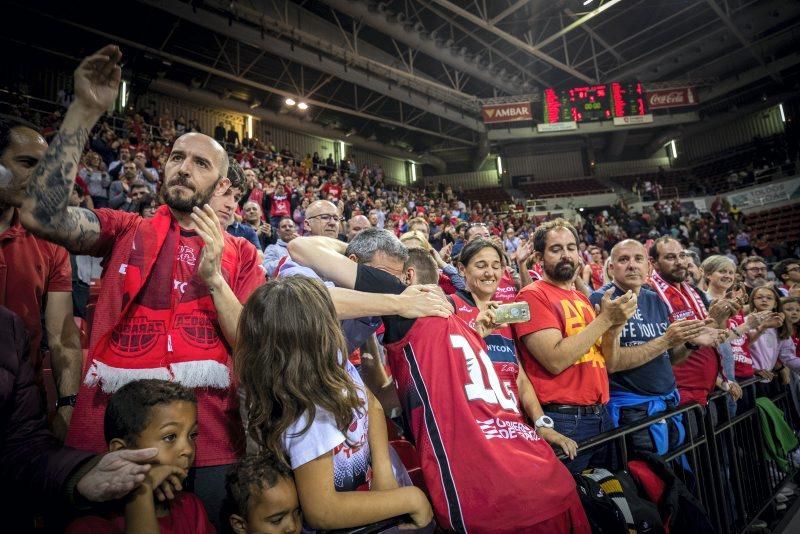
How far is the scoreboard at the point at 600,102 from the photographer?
19.1 meters

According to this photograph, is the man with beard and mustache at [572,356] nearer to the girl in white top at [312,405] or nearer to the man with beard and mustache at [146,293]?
the girl in white top at [312,405]

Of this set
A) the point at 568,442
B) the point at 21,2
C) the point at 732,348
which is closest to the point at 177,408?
the point at 568,442

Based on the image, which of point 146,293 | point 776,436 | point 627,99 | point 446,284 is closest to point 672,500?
point 776,436

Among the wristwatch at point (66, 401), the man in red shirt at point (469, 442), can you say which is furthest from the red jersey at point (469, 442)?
the wristwatch at point (66, 401)

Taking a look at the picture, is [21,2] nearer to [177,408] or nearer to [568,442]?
[177,408]

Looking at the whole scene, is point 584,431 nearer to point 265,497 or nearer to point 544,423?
point 544,423

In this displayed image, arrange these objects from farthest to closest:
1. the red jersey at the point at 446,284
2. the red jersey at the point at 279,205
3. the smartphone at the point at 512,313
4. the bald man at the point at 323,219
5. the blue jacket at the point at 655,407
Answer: the red jersey at the point at 279,205 < the red jersey at the point at 446,284 < the bald man at the point at 323,219 < the blue jacket at the point at 655,407 < the smartphone at the point at 512,313

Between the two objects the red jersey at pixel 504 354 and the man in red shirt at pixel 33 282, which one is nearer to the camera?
the man in red shirt at pixel 33 282

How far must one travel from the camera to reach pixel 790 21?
16.9 metres

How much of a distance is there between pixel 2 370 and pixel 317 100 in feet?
56.8

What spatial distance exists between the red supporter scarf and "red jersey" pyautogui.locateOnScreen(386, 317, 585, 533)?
235cm

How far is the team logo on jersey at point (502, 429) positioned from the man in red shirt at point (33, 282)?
1.43 metres

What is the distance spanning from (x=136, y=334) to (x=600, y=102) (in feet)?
70.9

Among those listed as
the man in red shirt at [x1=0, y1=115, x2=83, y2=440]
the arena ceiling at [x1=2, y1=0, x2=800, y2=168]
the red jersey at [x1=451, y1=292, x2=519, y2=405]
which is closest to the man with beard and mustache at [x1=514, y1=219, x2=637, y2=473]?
the red jersey at [x1=451, y1=292, x2=519, y2=405]
